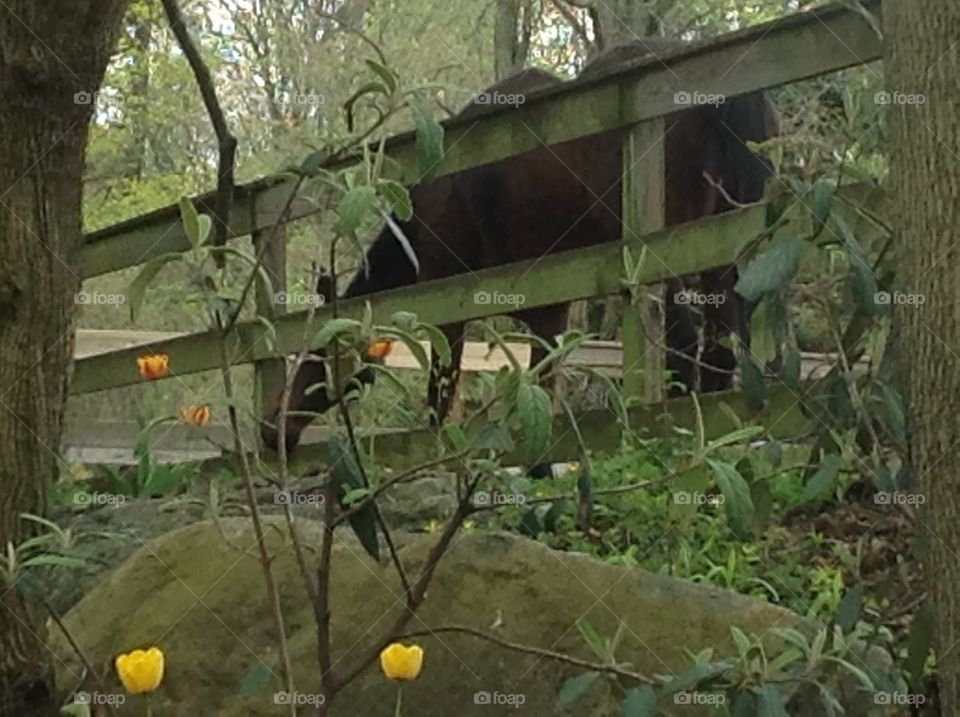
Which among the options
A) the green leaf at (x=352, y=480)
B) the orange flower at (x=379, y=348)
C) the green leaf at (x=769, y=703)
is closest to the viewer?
the green leaf at (x=769, y=703)

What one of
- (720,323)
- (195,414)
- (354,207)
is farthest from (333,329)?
(720,323)

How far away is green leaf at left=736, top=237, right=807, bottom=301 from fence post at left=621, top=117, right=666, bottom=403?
1866 mm

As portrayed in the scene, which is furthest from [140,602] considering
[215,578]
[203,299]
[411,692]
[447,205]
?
[447,205]

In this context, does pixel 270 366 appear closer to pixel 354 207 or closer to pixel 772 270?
pixel 772 270

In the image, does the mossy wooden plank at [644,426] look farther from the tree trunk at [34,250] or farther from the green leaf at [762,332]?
the tree trunk at [34,250]

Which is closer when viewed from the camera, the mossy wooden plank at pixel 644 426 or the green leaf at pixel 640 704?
the green leaf at pixel 640 704

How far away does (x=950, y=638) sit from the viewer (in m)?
1.84

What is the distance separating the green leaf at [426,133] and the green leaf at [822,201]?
57cm

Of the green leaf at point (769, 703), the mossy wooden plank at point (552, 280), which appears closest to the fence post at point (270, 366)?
the mossy wooden plank at point (552, 280)

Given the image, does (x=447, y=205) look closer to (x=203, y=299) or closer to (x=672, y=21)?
(x=203, y=299)

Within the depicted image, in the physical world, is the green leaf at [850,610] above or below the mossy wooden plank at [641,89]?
below

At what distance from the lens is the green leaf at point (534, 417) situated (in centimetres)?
179

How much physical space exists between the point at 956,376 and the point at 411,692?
122 centimetres

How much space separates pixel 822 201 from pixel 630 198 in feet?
7.17
